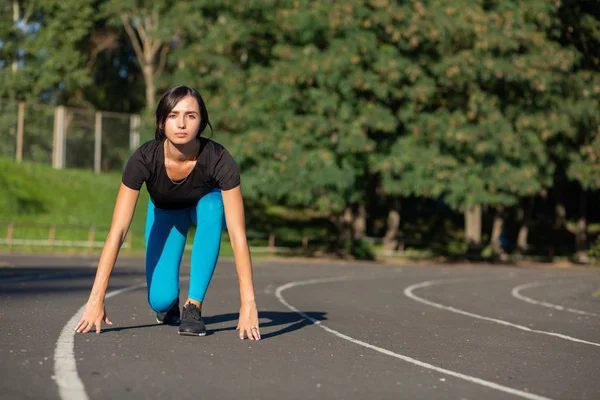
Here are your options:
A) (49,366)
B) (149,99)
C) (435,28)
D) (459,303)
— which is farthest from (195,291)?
(149,99)

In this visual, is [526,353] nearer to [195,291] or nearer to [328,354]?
[328,354]

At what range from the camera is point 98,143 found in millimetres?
41062

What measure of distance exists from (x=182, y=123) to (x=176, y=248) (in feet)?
4.21

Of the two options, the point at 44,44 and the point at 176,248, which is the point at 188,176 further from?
the point at 44,44

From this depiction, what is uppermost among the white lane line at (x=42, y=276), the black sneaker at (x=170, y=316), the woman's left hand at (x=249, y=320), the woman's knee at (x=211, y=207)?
the woman's knee at (x=211, y=207)

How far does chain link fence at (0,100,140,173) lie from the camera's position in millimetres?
38250

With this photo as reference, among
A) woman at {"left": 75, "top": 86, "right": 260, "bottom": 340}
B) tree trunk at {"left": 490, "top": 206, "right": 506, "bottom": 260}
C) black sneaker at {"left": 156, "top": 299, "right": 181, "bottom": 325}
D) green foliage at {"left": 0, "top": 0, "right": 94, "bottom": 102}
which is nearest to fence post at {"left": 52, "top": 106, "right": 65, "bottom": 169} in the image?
green foliage at {"left": 0, "top": 0, "right": 94, "bottom": 102}

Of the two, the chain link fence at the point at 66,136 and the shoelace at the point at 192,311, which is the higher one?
the chain link fence at the point at 66,136

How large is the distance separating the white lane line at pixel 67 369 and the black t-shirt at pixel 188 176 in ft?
4.35

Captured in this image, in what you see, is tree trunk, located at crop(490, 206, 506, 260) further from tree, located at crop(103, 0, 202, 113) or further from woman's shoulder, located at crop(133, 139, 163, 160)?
woman's shoulder, located at crop(133, 139, 163, 160)

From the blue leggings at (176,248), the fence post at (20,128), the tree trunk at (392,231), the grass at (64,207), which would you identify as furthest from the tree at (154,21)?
the blue leggings at (176,248)

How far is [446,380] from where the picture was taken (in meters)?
6.49

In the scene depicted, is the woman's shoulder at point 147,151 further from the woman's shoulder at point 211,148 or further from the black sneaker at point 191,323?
the black sneaker at point 191,323

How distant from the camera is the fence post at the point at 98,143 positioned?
40.8m
